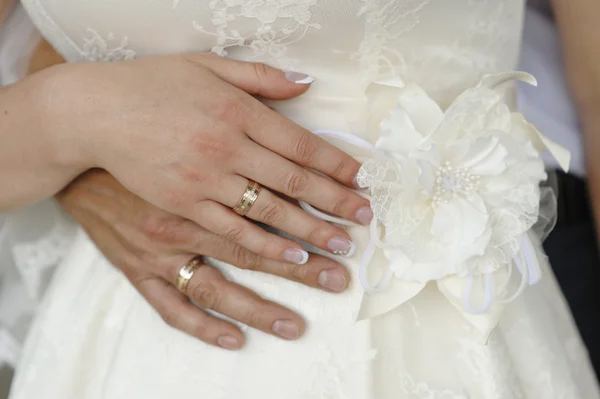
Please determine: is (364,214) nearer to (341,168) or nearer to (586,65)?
(341,168)

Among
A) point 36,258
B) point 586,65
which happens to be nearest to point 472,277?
point 586,65

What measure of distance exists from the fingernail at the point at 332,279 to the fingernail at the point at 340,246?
0.08 ft

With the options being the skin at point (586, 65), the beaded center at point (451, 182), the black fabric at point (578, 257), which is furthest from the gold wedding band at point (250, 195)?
the black fabric at point (578, 257)

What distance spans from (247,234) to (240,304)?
0.09 meters

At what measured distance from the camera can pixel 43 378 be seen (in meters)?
0.76

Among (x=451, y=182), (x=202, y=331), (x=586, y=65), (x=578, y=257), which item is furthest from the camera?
(x=578, y=257)

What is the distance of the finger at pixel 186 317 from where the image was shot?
2.24 ft

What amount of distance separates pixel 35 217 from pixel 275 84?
544mm

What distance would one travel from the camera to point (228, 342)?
68 cm

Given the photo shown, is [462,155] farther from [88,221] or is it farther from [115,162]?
[88,221]

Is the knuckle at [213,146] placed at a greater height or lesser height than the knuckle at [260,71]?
lesser

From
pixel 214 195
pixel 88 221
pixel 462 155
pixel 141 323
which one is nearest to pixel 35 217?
pixel 88 221

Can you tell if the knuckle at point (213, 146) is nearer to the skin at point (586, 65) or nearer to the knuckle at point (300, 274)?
the knuckle at point (300, 274)

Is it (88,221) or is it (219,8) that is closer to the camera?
(219,8)
